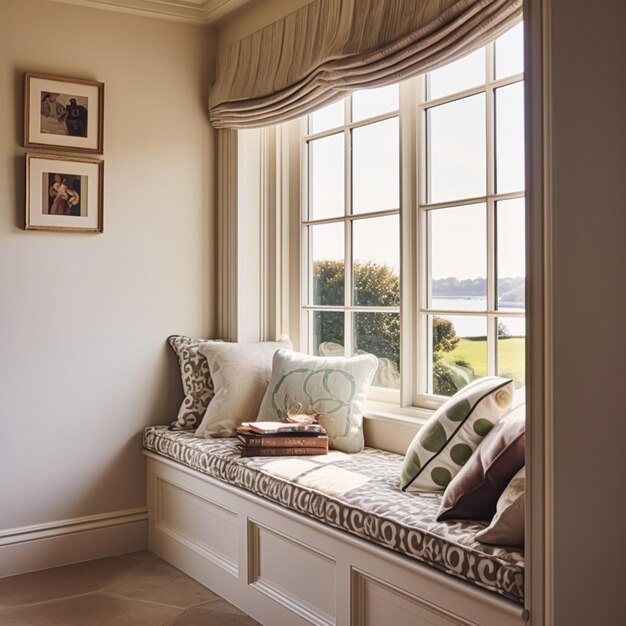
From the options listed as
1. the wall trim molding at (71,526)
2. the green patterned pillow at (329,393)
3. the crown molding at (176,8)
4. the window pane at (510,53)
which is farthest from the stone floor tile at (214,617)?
the crown molding at (176,8)

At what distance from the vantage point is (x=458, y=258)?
281 centimetres

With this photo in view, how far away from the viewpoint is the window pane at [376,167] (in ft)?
10.2

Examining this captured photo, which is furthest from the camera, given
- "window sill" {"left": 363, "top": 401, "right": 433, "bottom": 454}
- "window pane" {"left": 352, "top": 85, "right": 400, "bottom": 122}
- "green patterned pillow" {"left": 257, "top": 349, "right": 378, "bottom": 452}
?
"window pane" {"left": 352, "top": 85, "right": 400, "bottom": 122}

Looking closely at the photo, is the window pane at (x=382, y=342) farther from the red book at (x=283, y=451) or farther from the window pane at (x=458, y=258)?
the red book at (x=283, y=451)

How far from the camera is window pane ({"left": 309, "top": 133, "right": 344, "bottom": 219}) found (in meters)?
3.43

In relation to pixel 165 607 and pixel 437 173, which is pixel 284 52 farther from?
pixel 165 607

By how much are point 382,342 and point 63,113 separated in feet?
5.76

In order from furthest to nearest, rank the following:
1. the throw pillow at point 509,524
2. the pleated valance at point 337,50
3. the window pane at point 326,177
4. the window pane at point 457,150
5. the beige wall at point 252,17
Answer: the window pane at point 326,177 < the beige wall at point 252,17 < the window pane at point 457,150 < the pleated valance at point 337,50 < the throw pillow at point 509,524

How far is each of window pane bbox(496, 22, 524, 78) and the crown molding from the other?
1398mm

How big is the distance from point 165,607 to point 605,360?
6.61 feet

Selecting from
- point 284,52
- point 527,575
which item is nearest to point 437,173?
point 284,52

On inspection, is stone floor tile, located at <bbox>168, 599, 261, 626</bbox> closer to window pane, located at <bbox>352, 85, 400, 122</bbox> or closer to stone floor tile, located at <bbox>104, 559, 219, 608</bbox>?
stone floor tile, located at <bbox>104, 559, 219, 608</bbox>

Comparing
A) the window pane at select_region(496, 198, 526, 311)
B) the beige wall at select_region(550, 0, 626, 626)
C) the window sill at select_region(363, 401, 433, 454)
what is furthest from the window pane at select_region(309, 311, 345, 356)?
the beige wall at select_region(550, 0, 626, 626)

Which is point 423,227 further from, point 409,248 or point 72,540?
point 72,540
